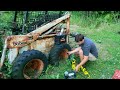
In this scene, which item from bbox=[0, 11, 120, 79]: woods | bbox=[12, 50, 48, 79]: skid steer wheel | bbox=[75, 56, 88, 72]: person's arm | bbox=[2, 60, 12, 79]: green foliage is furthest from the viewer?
bbox=[0, 11, 120, 79]: woods

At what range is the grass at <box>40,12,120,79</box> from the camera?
559 cm

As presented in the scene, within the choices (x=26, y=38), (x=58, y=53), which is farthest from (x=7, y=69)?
(x=58, y=53)

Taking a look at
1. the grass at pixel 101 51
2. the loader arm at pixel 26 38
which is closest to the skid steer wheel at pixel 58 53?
the grass at pixel 101 51

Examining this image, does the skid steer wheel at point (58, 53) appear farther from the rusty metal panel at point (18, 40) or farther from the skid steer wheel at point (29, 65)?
the rusty metal panel at point (18, 40)

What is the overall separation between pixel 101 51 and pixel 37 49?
5.35 feet

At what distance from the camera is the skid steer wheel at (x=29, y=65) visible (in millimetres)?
5020

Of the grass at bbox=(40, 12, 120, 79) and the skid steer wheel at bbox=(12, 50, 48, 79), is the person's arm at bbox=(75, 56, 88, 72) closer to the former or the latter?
the grass at bbox=(40, 12, 120, 79)

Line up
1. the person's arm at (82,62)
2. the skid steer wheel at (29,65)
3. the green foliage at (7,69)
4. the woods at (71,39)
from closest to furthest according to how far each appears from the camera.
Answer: the skid steer wheel at (29,65), the green foliage at (7,69), the person's arm at (82,62), the woods at (71,39)

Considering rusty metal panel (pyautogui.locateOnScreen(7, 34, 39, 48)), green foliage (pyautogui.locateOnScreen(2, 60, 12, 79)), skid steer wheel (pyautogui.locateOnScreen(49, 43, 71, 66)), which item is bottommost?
green foliage (pyautogui.locateOnScreen(2, 60, 12, 79))

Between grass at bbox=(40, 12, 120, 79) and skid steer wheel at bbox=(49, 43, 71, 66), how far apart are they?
0.12 metres

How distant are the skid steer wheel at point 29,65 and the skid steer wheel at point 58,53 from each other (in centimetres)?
24

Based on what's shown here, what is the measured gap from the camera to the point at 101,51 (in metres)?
6.59

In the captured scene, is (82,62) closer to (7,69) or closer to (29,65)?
(29,65)

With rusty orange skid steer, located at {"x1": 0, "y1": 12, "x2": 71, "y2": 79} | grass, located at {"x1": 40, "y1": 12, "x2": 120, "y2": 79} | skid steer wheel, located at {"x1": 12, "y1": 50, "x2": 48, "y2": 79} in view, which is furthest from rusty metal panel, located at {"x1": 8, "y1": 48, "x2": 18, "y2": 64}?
grass, located at {"x1": 40, "y1": 12, "x2": 120, "y2": 79}
